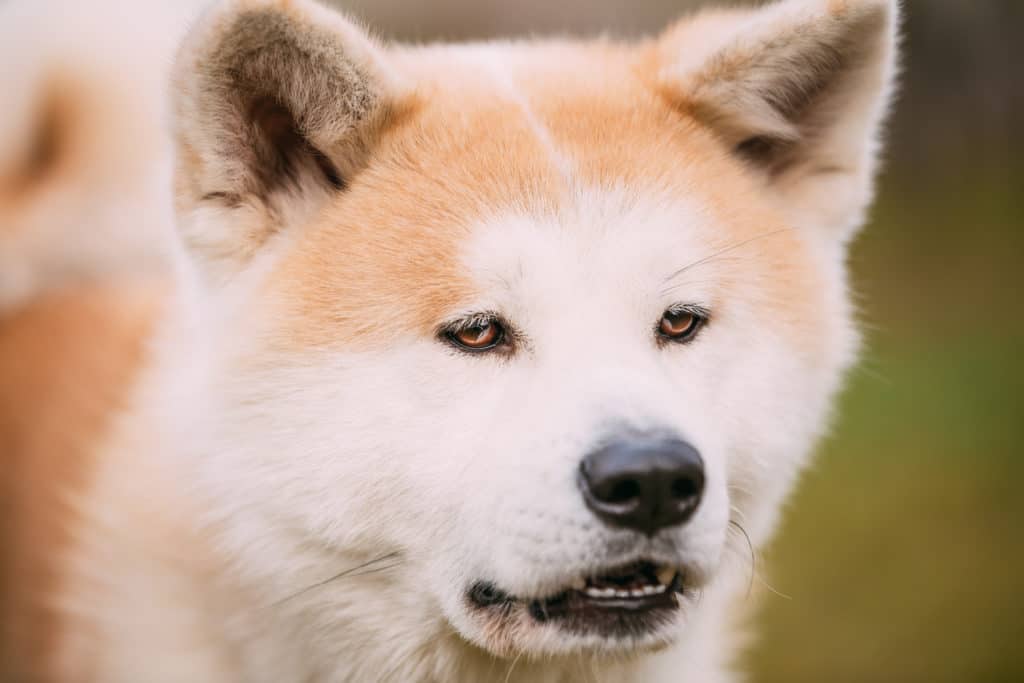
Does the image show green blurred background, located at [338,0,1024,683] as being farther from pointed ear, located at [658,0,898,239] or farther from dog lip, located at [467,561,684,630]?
dog lip, located at [467,561,684,630]

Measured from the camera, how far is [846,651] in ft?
15.1

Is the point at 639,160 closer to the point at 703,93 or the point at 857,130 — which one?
the point at 703,93

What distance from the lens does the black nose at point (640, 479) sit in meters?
1.84

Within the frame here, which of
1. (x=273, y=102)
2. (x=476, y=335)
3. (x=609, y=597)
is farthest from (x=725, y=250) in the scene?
(x=273, y=102)

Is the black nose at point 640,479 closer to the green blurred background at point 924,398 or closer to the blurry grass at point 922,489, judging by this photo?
the green blurred background at point 924,398

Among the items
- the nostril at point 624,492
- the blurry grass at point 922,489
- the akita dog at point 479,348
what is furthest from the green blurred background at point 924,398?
the nostril at point 624,492

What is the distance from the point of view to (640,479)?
6.04 feet

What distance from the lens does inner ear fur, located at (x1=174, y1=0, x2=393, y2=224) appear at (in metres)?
2.11

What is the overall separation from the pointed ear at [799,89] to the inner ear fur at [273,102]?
0.86 meters

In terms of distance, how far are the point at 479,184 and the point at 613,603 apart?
103cm

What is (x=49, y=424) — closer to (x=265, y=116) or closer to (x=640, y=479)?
(x=265, y=116)

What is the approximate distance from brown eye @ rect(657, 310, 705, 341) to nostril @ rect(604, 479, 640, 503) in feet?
1.77

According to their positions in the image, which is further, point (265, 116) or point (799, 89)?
point (799, 89)

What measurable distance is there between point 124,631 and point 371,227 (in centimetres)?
137
